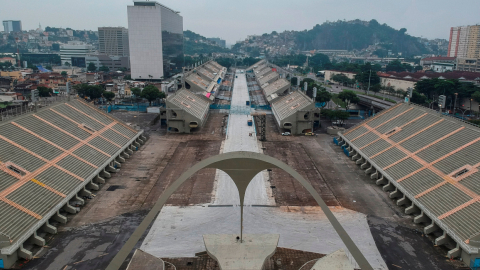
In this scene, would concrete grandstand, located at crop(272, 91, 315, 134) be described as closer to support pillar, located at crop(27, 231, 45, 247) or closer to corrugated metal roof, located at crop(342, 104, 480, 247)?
corrugated metal roof, located at crop(342, 104, 480, 247)

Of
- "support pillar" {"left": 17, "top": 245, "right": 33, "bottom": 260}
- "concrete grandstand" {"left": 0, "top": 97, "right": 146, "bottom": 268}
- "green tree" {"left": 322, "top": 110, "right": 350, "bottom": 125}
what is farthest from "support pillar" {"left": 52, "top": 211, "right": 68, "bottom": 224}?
"green tree" {"left": 322, "top": 110, "right": 350, "bottom": 125}

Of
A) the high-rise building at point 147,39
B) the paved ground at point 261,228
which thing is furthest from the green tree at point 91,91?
the paved ground at point 261,228

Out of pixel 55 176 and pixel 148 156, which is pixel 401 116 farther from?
pixel 55 176

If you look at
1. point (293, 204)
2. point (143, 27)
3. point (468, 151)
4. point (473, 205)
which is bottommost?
point (293, 204)

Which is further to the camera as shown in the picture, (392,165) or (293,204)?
(392,165)

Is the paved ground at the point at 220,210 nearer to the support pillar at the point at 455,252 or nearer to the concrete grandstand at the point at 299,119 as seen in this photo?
the support pillar at the point at 455,252

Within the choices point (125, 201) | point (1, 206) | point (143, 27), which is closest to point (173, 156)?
point (125, 201)

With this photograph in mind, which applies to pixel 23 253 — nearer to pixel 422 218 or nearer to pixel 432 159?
pixel 422 218

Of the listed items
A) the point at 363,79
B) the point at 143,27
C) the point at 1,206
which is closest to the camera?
the point at 1,206
